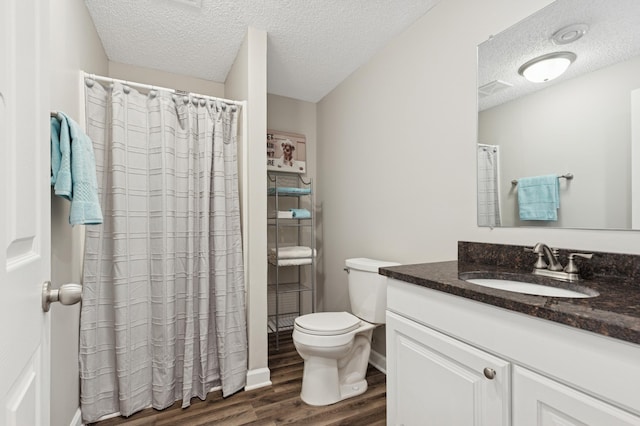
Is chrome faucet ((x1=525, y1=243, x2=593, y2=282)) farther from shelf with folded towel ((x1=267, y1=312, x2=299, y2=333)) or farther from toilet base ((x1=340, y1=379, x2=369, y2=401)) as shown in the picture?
shelf with folded towel ((x1=267, y1=312, x2=299, y2=333))

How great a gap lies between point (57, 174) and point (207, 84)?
1943 mm

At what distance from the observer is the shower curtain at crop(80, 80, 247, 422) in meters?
1.63

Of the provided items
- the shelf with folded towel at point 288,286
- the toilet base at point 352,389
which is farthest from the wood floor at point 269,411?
the shelf with folded towel at point 288,286

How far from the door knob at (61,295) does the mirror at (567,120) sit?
5.05 ft

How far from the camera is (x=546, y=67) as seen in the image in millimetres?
1238

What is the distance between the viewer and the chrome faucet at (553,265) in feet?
3.40

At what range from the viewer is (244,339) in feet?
6.30

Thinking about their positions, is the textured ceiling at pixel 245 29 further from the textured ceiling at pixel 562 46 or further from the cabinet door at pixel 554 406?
the cabinet door at pixel 554 406

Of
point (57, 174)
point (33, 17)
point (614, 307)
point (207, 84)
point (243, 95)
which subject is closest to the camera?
Result: point (33, 17)

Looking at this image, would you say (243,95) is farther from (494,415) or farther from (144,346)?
(494,415)

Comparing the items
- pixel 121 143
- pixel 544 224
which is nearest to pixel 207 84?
pixel 121 143

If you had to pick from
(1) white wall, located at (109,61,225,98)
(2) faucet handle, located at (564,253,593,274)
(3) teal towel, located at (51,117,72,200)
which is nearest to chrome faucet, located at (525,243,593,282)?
(2) faucet handle, located at (564,253,593,274)

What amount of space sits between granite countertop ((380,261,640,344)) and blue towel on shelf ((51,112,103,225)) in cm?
119

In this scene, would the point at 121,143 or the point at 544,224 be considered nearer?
the point at 544,224
